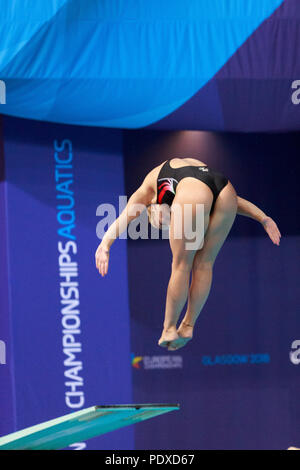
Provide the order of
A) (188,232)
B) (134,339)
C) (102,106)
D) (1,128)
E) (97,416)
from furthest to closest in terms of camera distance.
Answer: (134,339) < (1,128) < (102,106) < (188,232) < (97,416)

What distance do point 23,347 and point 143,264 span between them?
129cm

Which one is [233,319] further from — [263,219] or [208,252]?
[208,252]

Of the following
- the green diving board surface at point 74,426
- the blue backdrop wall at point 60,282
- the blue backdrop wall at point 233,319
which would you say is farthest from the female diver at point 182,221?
the blue backdrop wall at point 233,319

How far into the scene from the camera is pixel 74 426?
13.1 feet

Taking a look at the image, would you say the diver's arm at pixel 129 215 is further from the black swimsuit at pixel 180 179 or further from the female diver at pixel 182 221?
the black swimsuit at pixel 180 179

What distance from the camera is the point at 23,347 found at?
6742 mm

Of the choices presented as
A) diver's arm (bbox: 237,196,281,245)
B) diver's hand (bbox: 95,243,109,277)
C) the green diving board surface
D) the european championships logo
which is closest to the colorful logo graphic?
the european championships logo

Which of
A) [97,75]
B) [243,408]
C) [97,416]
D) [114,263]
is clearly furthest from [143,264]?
[97,416]

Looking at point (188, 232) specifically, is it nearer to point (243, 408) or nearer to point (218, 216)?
point (218, 216)

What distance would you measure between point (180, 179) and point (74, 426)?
77.4 inches

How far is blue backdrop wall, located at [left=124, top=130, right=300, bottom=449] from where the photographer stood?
727cm

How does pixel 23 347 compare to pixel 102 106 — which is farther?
pixel 23 347

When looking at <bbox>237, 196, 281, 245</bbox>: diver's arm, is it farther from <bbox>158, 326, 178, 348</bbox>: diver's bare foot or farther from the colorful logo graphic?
the colorful logo graphic

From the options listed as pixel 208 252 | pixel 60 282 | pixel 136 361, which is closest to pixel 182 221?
pixel 208 252
